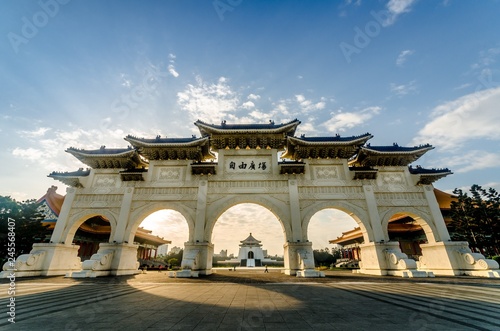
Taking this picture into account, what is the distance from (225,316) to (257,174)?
12.4 m

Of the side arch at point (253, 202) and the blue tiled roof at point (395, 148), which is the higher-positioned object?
the blue tiled roof at point (395, 148)

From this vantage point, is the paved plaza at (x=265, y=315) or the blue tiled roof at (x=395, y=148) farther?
the blue tiled roof at (x=395, y=148)

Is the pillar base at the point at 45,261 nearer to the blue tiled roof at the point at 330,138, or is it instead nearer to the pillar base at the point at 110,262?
the pillar base at the point at 110,262

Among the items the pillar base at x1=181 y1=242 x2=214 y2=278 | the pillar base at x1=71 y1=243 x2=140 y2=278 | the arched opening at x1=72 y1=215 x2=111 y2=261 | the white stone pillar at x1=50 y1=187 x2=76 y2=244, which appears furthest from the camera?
the arched opening at x1=72 y1=215 x2=111 y2=261

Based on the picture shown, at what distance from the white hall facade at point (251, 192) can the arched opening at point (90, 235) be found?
496 cm

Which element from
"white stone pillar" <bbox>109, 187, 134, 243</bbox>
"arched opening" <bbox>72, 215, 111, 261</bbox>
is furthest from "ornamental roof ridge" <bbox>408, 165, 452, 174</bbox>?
"arched opening" <bbox>72, 215, 111, 261</bbox>

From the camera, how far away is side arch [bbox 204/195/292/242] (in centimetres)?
Result: 1476

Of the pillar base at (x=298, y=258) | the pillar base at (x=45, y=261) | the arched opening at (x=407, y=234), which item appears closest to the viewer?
the pillar base at (x=298, y=258)

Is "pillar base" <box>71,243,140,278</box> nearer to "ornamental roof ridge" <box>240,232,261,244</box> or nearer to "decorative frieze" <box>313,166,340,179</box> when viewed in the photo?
"decorative frieze" <box>313,166,340,179</box>

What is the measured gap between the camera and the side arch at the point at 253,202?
1476 centimetres

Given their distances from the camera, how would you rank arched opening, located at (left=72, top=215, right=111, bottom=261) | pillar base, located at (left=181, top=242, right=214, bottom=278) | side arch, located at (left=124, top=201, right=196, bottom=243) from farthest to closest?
1. arched opening, located at (left=72, top=215, right=111, bottom=261)
2. side arch, located at (left=124, top=201, right=196, bottom=243)
3. pillar base, located at (left=181, top=242, right=214, bottom=278)

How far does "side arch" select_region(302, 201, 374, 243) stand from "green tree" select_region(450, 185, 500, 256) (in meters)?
8.24

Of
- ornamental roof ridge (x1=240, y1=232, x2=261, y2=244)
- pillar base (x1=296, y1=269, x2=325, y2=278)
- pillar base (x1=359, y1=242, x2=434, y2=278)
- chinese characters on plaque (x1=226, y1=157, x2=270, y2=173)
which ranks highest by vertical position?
chinese characters on plaque (x1=226, y1=157, x2=270, y2=173)

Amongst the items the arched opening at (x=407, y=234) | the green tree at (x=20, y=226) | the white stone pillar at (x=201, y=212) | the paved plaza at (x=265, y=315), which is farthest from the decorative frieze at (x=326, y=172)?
the green tree at (x=20, y=226)
